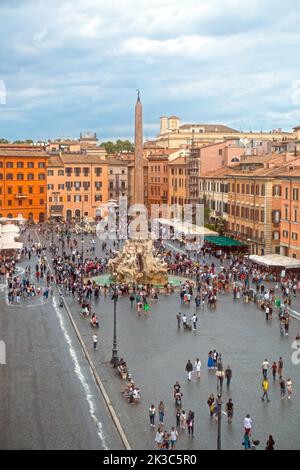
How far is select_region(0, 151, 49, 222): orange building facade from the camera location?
3888 inches

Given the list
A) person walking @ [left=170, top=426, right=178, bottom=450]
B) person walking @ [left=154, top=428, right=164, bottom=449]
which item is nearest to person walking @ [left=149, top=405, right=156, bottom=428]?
person walking @ [left=154, top=428, right=164, bottom=449]

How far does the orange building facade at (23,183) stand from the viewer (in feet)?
324

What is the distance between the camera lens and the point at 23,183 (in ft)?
328

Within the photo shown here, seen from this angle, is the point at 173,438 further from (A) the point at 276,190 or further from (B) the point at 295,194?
(A) the point at 276,190

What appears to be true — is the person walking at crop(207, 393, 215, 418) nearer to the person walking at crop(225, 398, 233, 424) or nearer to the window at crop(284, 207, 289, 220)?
the person walking at crop(225, 398, 233, 424)

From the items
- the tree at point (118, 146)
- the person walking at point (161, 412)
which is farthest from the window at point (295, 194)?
the tree at point (118, 146)

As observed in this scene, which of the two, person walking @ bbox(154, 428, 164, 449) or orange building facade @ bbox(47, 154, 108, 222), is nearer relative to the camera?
person walking @ bbox(154, 428, 164, 449)

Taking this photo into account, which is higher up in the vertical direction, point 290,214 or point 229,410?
point 290,214

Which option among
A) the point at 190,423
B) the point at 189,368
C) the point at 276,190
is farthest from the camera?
the point at 276,190

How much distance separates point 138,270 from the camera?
50.4 metres

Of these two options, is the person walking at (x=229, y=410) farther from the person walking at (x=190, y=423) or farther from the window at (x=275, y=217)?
the window at (x=275, y=217)

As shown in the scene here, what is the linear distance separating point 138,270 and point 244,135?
80520 mm

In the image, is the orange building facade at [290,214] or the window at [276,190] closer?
the orange building facade at [290,214]

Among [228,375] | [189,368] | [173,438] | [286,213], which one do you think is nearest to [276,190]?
[286,213]
